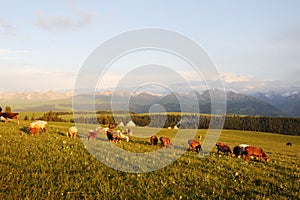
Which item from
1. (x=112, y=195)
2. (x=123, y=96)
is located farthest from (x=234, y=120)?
(x=112, y=195)

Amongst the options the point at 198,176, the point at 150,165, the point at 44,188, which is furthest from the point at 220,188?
the point at 44,188

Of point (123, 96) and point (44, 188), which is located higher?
point (123, 96)

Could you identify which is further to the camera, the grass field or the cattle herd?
the cattle herd

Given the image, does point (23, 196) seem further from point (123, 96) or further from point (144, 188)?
point (123, 96)

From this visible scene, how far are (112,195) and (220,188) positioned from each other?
470 cm

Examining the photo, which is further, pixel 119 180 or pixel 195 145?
pixel 195 145

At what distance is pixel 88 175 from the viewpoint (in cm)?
1195

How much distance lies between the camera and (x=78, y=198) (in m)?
9.44

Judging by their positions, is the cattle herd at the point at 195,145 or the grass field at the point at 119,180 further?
the cattle herd at the point at 195,145

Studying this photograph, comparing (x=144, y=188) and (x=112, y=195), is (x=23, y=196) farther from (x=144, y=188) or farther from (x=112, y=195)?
(x=144, y=188)

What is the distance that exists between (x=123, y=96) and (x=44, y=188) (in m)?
12.2

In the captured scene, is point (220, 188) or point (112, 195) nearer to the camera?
point (112, 195)

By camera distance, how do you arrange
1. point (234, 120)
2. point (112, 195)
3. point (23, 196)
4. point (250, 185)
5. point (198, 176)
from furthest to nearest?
1. point (234, 120)
2. point (198, 176)
3. point (250, 185)
4. point (112, 195)
5. point (23, 196)

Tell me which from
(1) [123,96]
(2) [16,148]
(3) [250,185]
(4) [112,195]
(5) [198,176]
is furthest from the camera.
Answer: (1) [123,96]
